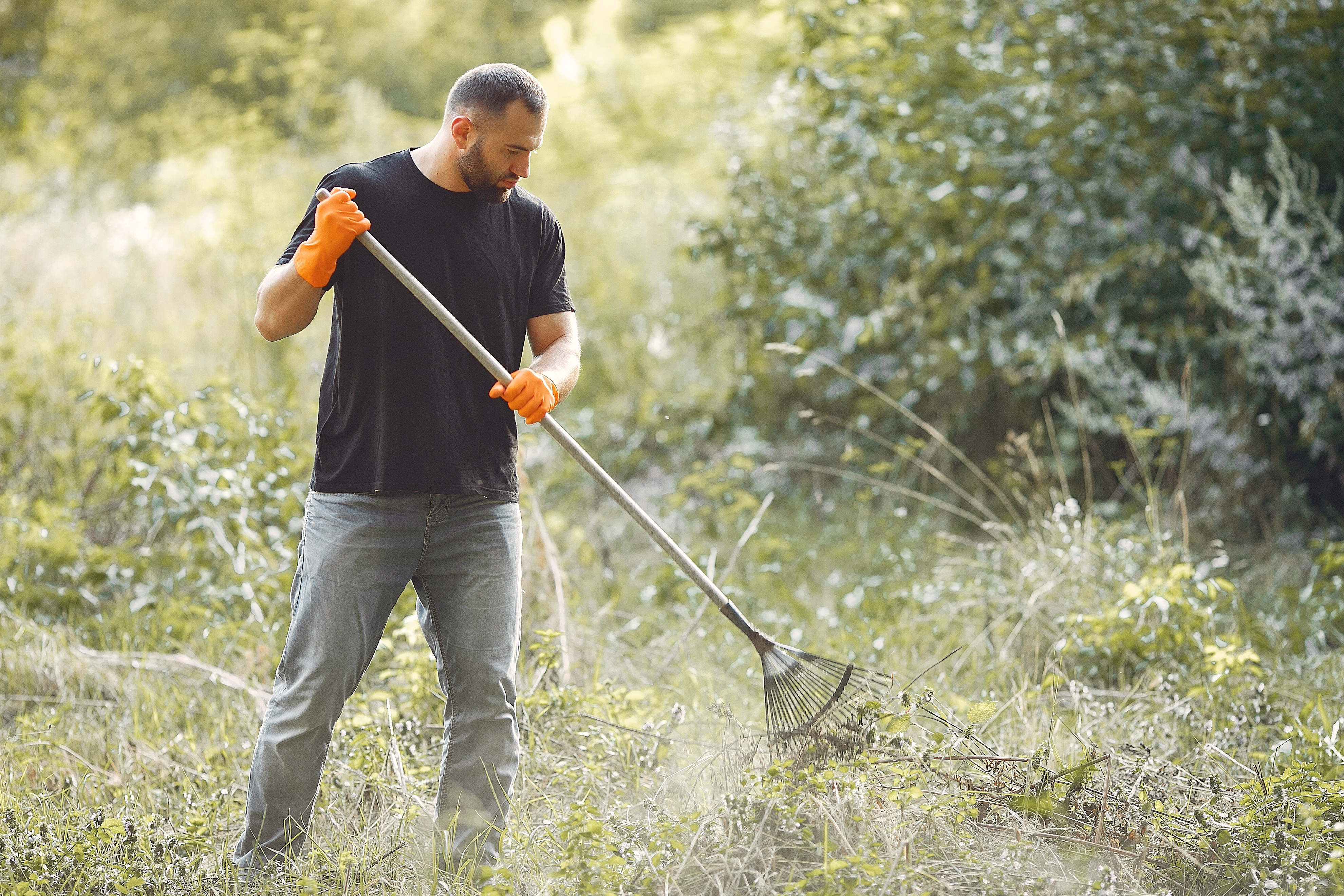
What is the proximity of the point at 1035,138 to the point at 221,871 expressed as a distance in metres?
3.98

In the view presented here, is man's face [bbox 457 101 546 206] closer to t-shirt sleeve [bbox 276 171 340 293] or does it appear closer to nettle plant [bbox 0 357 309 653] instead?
t-shirt sleeve [bbox 276 171 340 293]

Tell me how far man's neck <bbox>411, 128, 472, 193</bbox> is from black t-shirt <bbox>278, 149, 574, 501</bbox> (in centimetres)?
1

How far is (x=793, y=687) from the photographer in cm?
240

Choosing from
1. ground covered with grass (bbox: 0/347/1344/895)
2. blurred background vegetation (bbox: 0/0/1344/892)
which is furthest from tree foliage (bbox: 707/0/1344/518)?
ground covered with grass (bbox: 0/347/1344/895)

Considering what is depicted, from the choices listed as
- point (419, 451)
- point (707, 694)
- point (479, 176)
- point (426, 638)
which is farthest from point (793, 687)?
point (479, 176)

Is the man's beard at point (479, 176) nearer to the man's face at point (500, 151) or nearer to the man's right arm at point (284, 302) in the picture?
the man's face at point (500, 151)

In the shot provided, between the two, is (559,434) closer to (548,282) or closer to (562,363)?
(562,363)

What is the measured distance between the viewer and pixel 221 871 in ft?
7.28

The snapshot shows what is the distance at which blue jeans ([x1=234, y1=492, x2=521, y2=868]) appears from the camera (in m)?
2.09

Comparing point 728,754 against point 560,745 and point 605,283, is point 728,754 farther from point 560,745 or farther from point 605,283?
point 605,283

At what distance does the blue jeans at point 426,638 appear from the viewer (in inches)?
82.4

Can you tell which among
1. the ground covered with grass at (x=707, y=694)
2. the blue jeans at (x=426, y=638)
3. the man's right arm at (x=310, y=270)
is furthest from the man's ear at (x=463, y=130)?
the ground covered with grass at (x=707, y=694)

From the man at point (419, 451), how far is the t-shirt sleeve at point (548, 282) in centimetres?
10

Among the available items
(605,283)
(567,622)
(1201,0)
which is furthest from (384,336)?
(605,283)
